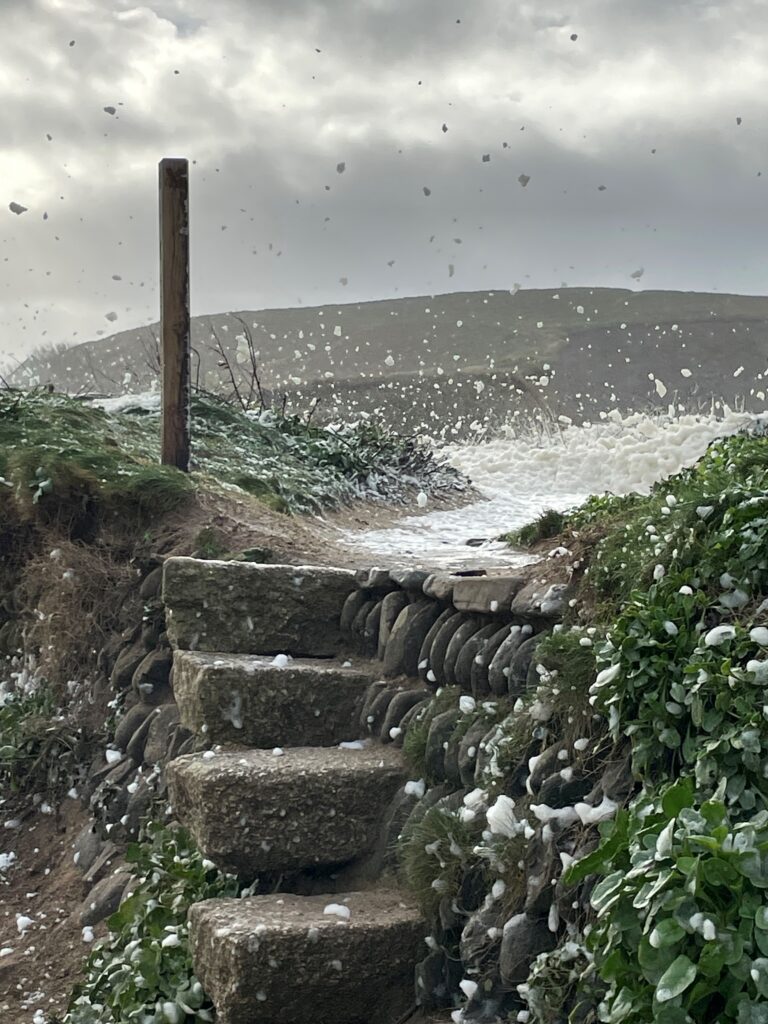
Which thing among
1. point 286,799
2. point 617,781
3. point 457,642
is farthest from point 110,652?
point 617,781

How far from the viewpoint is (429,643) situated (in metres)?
4.78

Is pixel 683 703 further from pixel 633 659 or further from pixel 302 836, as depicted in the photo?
pixel 302 836

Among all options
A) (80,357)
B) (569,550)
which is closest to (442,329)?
(80,357)

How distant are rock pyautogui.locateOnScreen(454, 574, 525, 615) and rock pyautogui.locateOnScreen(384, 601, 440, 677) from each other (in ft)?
1.18

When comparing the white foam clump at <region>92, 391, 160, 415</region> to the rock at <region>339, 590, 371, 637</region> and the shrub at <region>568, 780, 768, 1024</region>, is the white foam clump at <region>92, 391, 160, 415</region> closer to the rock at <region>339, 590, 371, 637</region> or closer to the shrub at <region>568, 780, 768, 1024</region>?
the rock at <region>339, 590, 371, 637</region>

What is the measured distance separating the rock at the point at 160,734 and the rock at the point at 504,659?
205cm

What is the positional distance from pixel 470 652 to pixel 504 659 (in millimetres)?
265

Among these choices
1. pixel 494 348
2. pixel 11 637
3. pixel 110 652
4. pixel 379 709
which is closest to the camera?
pixel 379 709

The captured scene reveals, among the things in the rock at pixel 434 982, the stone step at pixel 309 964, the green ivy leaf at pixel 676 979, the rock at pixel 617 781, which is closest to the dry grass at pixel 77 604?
the stone step at pixel 309 964

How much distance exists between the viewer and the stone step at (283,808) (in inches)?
170

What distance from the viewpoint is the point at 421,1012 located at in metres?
3.78

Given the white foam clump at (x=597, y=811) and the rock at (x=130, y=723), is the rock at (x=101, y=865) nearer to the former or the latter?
the rock at (x=130, y=723)

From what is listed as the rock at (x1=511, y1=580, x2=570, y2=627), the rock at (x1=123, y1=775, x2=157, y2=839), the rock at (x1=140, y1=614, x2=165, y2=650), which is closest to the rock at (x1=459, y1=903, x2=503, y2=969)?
the rock at (x1=511, y1=580, x2=570, y2=627)

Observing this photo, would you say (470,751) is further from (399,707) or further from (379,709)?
(379,709)
